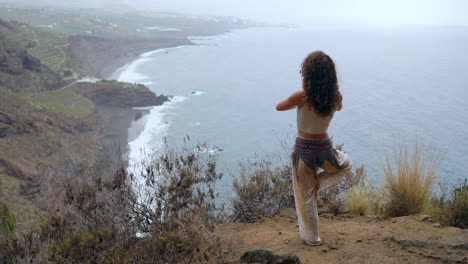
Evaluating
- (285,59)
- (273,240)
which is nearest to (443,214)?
(273,240)

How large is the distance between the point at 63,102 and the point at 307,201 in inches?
1465

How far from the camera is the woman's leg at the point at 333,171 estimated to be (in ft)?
12.6

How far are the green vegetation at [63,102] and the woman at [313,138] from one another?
3274cm

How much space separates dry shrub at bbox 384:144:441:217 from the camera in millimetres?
4965

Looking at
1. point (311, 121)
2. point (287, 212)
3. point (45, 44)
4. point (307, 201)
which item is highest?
point (45, 44)

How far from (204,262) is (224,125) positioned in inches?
1180

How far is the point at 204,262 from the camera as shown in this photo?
12.1 feet

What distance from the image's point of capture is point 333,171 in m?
3.88

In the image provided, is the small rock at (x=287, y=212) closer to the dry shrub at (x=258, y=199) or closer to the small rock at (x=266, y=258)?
the dry shrub at (x=258, y=199)

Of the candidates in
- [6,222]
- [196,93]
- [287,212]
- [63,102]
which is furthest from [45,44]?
[287,212]

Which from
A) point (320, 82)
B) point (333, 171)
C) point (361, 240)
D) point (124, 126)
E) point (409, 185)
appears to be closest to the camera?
point (320, 82)

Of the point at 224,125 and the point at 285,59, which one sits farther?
the point at 285,59

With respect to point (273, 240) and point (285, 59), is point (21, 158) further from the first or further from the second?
point (285, 59)

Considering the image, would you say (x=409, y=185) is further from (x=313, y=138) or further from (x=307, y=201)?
(x=313, y=138)
